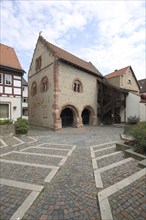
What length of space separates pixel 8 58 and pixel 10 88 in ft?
11.0

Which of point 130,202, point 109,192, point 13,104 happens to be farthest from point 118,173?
point 13,104

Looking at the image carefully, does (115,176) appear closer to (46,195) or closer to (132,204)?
(132,204)

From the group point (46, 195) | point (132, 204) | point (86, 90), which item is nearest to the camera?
point (132, 204)

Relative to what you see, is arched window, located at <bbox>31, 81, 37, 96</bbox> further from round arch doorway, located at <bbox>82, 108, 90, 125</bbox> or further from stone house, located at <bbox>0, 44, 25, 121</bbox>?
round arch doorway, located at <bbox>82, 108, 90, 125</bbox>

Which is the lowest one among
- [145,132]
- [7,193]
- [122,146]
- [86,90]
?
[7,193]

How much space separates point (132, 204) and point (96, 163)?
8.68ft

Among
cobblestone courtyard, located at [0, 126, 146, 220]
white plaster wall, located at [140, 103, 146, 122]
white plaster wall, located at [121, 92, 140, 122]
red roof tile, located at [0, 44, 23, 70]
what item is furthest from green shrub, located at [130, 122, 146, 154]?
white plaster wall, located at [121, 92, 140, 122]

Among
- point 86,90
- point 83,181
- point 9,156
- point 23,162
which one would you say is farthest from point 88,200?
point 86,90

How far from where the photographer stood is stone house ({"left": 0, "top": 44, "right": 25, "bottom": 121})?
13.4 metres

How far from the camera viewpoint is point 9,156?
23.2ft

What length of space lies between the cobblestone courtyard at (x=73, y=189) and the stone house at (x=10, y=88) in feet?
27.3

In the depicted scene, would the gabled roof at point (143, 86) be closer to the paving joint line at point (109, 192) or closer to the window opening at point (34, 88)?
the window opening at point (34, 88)

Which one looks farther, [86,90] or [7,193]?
[86,90]

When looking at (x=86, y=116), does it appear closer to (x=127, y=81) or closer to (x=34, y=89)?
(x=34, y=89)
